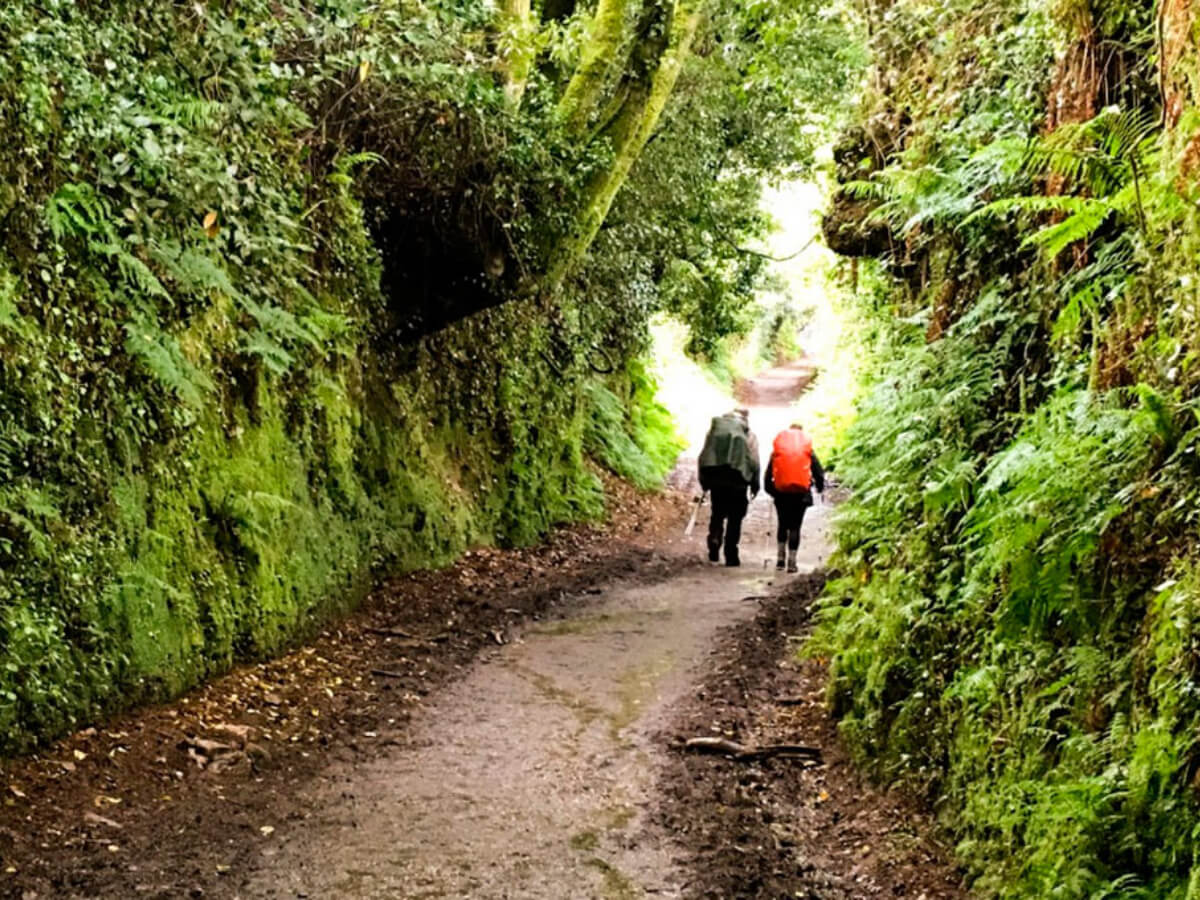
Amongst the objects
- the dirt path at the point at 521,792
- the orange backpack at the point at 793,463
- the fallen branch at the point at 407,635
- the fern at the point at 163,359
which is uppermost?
the fern at the point at 163,359

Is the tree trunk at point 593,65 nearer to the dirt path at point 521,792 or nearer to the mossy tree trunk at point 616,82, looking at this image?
the mossy tree trunk at point 616,82

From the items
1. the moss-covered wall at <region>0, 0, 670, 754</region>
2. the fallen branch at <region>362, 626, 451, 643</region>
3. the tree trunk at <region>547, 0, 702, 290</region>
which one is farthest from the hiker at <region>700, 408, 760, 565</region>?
the fallen branch at <region>362, 626, 451, 643</region>

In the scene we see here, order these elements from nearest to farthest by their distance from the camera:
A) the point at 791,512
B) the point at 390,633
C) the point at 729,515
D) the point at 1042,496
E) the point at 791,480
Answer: the point at 1042,496 < the point at 390,633 < the point at 791,480 < the point at 791,512 < the point at 729,515

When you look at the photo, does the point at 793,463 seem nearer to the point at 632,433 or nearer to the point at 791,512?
the point at 791,512

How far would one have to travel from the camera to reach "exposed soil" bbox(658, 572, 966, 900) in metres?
4.70

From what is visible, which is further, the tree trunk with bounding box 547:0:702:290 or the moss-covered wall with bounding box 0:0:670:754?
the tree trunk with bounding box 547:0:702:290

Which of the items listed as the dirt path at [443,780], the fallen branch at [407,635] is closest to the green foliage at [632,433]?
the dirt path at [443,780]

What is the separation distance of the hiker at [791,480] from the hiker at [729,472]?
338 mm

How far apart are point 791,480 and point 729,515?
116cm

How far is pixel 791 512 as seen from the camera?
12961 millimetres

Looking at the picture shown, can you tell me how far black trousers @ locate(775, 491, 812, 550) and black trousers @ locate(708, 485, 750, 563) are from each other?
54 cm

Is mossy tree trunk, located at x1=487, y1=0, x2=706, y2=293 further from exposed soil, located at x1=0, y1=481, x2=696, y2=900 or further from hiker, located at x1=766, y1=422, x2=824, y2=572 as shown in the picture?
exposed soil, located at x1=0, y1=481, x2=696, y2=900

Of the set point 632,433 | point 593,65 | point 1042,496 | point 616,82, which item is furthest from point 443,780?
point 632,433

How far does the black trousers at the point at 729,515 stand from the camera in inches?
524
